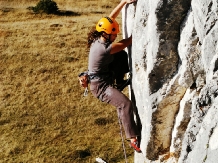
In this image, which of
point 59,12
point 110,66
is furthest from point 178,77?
point 59,12

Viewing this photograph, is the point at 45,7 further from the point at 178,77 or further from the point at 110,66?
the point at 178,77

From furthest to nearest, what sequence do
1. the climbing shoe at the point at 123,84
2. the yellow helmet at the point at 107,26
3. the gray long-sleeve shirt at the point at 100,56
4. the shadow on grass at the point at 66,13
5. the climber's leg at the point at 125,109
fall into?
the shadow on grass at the point at 66,13, the climbing shoe at the point at 123,84, the climber's leg at the point at 125,109, the gray long-sleeve shirt at the point at 100,56, the yellow helmet at the point at 107,26

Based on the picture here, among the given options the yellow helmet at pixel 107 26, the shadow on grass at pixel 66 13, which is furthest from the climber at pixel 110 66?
the shadow on grass at pixel 66 13

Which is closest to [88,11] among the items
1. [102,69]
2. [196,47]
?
[102,69]

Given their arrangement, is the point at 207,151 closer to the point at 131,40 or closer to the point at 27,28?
the point at 131,40

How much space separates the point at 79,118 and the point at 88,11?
21723 mm

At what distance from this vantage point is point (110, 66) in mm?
9938

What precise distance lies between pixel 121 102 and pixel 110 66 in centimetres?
126

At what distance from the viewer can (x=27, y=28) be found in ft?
101

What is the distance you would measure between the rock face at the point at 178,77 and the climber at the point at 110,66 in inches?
21.0

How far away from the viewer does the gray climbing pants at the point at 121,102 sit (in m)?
9.24

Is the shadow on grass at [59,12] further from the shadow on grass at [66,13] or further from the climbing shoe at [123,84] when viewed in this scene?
the climbing shoe at [123,84]

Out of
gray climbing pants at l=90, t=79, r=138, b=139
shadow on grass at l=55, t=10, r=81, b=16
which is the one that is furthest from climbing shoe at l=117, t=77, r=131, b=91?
shadow on grass at l=55, t=10, r=81, b=16

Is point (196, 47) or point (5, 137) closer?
point (196, 47)
